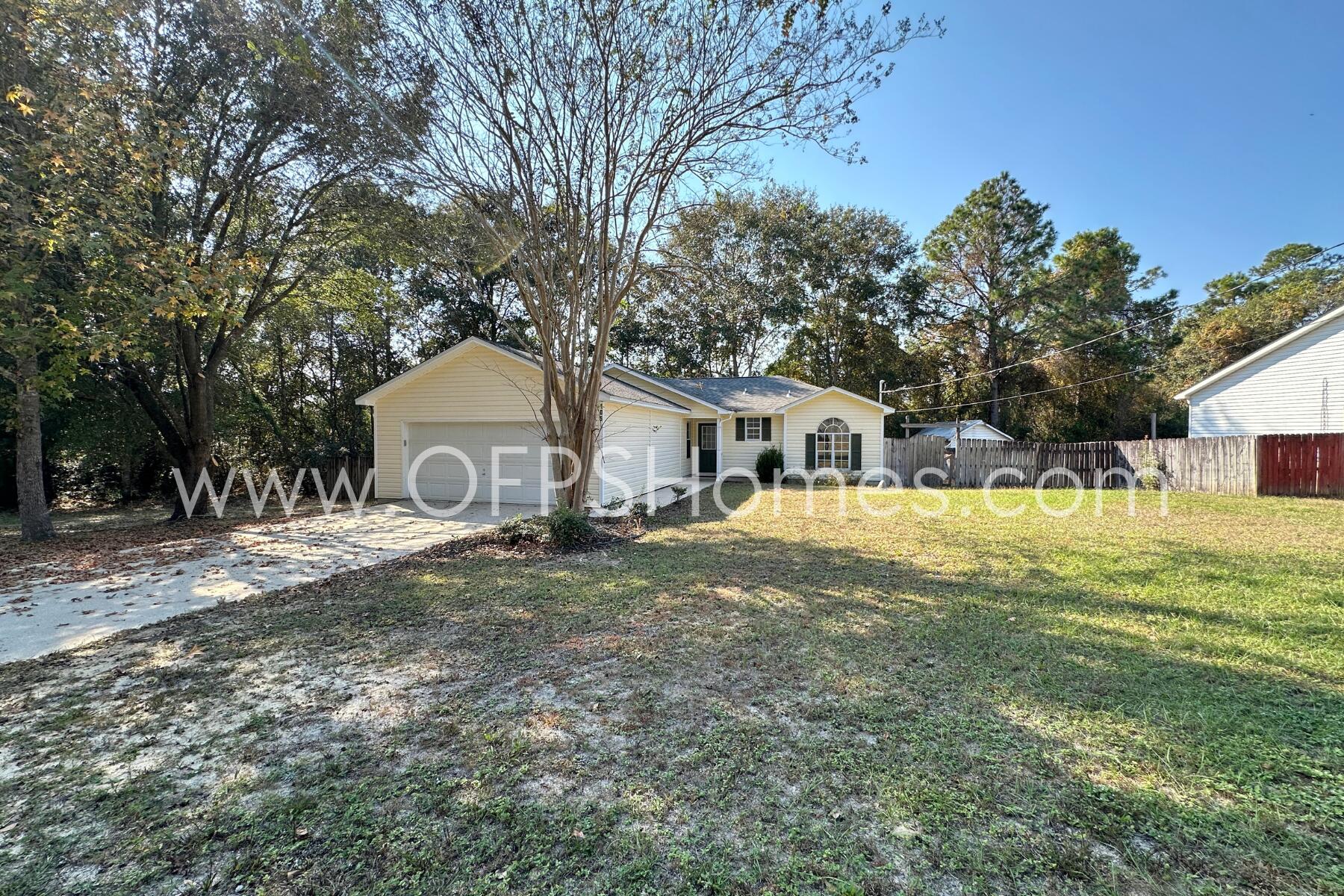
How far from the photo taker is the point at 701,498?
1407 centimetres

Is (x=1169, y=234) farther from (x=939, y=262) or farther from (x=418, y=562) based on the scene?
(x=418, y=562)

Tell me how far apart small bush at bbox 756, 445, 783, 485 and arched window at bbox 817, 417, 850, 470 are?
137 centimetres

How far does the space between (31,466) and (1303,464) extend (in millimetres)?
25527

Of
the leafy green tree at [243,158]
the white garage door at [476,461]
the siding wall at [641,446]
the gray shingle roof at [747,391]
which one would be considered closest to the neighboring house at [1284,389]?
the gray shingle roof at [747,391]

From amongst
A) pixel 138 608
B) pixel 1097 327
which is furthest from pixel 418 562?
pixel 1097 327

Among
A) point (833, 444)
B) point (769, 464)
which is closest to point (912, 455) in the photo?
point (833, 444)

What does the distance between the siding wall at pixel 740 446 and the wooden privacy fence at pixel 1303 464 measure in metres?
12.0

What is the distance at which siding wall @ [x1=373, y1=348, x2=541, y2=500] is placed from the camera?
12.0 m

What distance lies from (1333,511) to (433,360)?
61.1 feet

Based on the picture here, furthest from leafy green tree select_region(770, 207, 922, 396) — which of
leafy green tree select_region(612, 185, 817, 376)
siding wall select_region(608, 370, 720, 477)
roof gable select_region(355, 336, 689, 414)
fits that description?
roof gable select_region(355, 336, 689, 414)

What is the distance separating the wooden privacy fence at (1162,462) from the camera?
12.1m

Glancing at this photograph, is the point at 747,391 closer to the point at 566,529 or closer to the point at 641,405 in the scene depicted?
the point at 641,405

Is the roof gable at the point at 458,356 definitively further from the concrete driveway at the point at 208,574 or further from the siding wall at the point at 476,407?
the concrete driveway at the point at 208,574

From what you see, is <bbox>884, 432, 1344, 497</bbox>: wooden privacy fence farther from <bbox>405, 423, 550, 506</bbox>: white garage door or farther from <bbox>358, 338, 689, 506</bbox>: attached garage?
<bbox>405, 423, 550, 506</bbox>: white garage door
